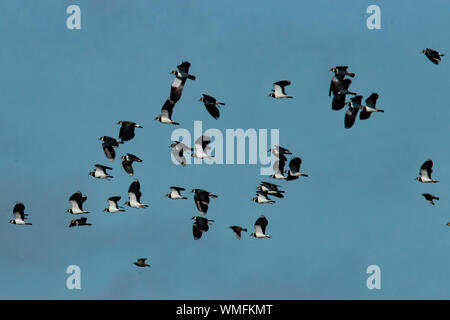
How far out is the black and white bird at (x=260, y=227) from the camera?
89.1 metres

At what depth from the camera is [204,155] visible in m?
87.9

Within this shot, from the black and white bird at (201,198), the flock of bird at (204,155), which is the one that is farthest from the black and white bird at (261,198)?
the black and white bird at (201,198)

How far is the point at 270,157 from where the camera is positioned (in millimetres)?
88875

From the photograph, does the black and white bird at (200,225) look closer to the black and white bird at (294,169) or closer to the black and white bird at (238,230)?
the black and white bird at (238,230)

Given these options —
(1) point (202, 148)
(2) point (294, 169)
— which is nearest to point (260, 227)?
(2) point (294, 169)

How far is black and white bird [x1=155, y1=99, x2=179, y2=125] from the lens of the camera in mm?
87688

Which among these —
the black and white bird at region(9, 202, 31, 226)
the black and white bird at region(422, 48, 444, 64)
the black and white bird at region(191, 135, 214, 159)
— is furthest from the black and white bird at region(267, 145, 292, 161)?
the black and white bird at region(9, 202, 31, 226)

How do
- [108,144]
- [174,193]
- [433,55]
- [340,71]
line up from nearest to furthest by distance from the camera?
[433,55] < [340,71] < [108,144] < [174,193]

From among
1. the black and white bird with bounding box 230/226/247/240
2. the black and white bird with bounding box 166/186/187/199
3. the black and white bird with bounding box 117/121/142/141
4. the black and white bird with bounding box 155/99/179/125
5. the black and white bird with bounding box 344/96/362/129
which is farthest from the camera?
the black and white bird with bounding box 166/186/187/199

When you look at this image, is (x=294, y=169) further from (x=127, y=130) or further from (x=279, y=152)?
(x=127, y=130)

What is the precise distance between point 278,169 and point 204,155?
16.2 ft

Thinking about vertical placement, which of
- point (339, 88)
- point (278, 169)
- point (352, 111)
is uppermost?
point (339, 88)

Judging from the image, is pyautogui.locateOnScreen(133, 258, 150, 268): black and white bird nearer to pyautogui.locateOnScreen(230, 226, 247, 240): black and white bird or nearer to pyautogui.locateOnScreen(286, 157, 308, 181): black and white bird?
pyautogui.locateOnScreen(230, 226, 247, 240): black and white bird
